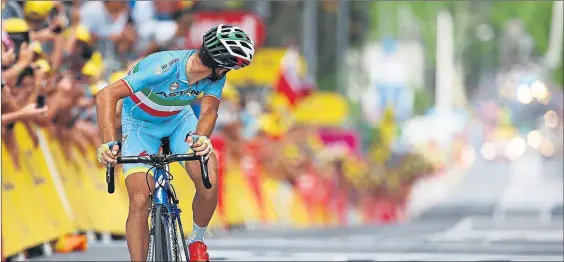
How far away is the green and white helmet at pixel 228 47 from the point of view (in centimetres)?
969

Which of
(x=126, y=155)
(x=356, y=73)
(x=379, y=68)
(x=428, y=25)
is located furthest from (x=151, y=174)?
(x=428, y=25)

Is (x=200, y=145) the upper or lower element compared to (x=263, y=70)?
lower

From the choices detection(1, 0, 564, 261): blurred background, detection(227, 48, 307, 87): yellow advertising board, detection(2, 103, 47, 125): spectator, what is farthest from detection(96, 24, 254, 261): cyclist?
detection(227, 48, 307, 87): yellow advertising board

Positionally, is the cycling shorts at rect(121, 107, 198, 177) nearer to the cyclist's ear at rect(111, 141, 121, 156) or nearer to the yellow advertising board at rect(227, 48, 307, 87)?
the cyclist's ear at rect(111, 141, 121, 156)

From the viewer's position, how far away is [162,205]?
9.61m

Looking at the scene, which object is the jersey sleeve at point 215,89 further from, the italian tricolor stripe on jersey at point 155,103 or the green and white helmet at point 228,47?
the green and white helmet at point 228,47

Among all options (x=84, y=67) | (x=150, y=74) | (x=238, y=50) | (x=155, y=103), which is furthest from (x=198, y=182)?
(x=84, y=67)

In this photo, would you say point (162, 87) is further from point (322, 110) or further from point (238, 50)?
point (322, 110)

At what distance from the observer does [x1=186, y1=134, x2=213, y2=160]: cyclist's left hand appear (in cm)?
953

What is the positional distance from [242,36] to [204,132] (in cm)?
67

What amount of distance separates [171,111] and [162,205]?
33.6 inches

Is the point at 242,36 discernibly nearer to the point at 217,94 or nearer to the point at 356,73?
the point at 217,94

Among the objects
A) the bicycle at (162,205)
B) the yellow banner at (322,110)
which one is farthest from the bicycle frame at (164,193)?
the yellow banner at (322,110)

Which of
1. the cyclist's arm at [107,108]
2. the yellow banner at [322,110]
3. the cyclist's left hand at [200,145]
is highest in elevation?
the yellow banner at [322,110]
